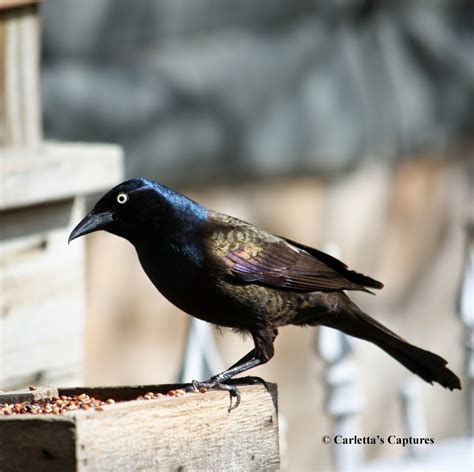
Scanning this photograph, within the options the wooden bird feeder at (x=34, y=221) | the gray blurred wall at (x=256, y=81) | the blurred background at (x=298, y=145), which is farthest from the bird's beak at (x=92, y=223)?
the gray blurred wall at (x=256, y=81)

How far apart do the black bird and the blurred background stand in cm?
109

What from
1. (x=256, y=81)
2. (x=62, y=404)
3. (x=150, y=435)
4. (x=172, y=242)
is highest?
(x=256, y=81)

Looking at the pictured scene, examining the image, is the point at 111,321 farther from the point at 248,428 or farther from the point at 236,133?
the point at 248,428

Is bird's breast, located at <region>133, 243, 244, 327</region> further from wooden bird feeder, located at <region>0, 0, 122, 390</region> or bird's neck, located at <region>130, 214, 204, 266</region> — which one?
wooden bird feeder, located at <region>0, 0, 122, 390</region>

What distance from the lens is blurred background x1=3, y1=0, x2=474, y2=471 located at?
5.54 meters

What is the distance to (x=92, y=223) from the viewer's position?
319 centimetres

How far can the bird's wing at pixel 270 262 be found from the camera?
332 cm

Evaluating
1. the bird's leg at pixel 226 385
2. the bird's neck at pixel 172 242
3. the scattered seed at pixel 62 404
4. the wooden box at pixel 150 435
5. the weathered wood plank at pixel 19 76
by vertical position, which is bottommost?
the wooden box at pixel 150 435

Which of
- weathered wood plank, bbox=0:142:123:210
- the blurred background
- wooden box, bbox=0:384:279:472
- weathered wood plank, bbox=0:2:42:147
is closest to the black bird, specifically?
wooden box, bbox=0:384:279:472

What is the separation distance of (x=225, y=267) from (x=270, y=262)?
0.65ft

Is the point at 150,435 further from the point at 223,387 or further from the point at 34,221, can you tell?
the point at 34,221

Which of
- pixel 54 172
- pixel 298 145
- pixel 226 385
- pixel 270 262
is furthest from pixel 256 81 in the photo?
pixel 226 385

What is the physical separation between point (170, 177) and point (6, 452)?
11.4 feet

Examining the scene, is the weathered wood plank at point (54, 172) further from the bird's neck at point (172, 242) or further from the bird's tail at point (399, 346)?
the bird's tail at point (399, 346)
